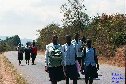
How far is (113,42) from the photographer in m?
37.4

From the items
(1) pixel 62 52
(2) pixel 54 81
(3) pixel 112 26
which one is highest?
(3) pixel 112 26

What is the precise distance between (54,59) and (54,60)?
0.03 m

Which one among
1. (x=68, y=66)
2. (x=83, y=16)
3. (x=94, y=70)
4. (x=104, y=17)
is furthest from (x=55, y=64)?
(x=83, y=16)

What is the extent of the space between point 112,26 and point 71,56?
86.6ft

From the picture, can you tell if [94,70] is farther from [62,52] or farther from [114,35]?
[114,35]

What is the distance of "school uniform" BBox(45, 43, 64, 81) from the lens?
1262cm

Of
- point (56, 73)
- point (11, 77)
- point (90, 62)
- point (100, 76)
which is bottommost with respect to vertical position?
point (11, 77)

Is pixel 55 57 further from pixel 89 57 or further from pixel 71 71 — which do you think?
pixel 89 57

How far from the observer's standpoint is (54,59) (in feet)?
41.7

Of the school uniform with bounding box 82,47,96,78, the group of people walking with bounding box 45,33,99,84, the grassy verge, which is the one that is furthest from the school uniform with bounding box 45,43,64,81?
the grassy verge

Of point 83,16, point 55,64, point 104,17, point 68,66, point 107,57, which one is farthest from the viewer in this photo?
point 83,16

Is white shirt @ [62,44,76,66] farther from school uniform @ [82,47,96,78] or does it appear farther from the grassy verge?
the grassy verge

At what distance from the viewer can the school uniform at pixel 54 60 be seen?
12.6 meters

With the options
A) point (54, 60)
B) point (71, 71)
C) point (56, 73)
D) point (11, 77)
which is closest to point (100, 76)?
point (11, 77)
